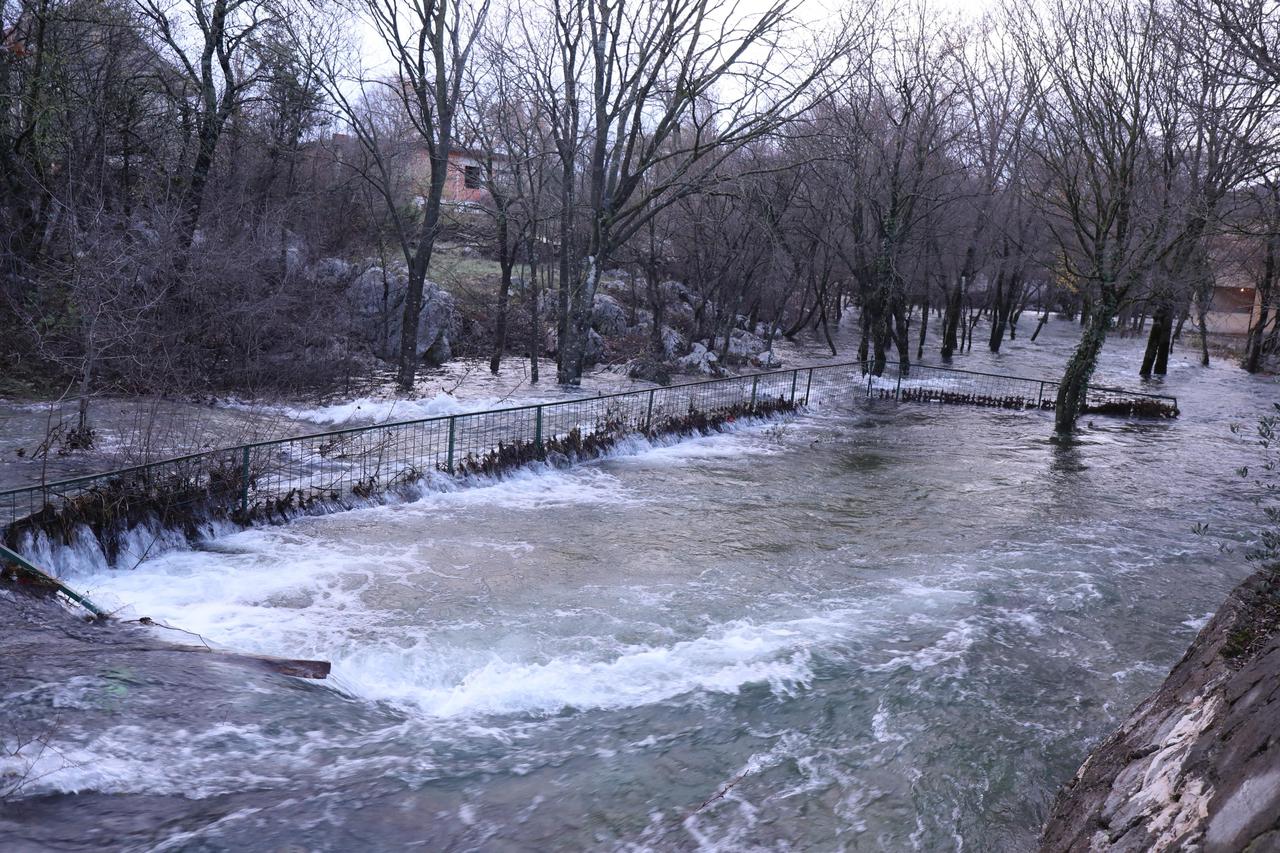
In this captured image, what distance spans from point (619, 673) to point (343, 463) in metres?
6.91

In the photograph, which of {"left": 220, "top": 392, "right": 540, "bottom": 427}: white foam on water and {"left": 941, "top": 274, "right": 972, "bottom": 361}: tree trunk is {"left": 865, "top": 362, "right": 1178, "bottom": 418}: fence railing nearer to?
{"left": 220, "top": 392, "right": 540, "bottom": 427}: white foam on water

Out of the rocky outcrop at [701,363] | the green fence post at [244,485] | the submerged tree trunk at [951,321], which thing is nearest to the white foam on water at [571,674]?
the green fence post at [244,485]

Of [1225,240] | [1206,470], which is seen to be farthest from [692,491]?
[1225,240]

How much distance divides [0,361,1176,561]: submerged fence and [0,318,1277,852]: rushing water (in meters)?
0.47

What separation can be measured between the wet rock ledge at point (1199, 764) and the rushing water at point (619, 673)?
1.57 ft

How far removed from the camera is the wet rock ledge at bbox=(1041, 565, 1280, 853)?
137 inches

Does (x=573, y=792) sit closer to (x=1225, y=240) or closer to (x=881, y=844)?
(x=881, y=844)

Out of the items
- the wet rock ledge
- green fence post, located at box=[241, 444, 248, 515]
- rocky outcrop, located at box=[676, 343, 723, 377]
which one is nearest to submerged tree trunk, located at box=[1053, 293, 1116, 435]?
rocky outcrop, located at box=[676, 343, 723, 377]

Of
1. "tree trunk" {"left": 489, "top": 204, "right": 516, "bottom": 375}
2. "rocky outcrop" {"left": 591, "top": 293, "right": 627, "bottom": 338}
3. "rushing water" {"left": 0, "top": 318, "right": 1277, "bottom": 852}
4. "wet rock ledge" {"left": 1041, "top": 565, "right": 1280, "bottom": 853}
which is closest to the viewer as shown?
"wet rock ledge" {"left": 1041, "top": 565, "right": 1280, "bottom": 853}

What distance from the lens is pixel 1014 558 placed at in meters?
10.5

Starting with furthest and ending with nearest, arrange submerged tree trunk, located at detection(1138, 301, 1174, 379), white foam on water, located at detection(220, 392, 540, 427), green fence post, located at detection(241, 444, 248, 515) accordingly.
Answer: submerged tree trunk, located at detection(1138, 301, 1174, 379) → white foam on water, located at detection(220, 392, 540, 427) → green fence post, located at detection(241, 444, 248, 515)

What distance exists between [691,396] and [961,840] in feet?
45.3

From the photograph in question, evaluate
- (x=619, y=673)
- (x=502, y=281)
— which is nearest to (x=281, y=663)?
(x=619, y=673)

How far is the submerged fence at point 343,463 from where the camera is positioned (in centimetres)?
870
